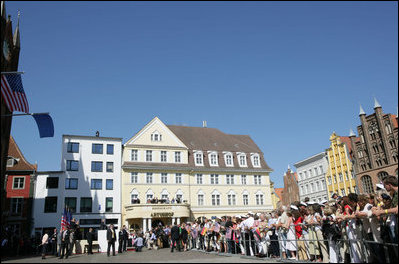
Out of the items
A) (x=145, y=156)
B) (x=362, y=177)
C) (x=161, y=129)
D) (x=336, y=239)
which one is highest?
(x=161, y=129)

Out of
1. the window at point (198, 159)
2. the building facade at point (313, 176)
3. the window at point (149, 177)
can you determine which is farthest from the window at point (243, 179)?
the building facade at point (313, 176)

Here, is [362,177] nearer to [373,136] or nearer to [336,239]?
[373,136]

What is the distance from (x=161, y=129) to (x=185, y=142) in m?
4.90

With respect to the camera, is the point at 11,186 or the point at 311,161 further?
the point at 311,161

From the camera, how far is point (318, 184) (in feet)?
193

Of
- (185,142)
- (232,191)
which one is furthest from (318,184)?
(185,142)

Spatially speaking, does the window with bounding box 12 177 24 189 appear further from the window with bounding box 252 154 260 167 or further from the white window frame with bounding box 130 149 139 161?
the window with bounding box 252 154 260 167

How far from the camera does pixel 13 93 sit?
671 inches

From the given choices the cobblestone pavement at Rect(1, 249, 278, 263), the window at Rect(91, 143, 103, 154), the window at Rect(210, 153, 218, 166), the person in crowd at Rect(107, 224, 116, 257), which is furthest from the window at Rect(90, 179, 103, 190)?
the cobblestone pavement at Rect(1, 249, 278, 263)

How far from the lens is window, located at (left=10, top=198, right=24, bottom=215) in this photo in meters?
39.2

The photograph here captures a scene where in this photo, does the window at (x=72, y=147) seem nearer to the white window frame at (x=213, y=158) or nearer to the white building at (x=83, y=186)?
the white building at (x=83, y=186)

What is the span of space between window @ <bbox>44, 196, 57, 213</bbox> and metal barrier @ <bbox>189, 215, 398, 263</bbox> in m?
29.8

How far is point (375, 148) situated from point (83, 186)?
4005 centimetres

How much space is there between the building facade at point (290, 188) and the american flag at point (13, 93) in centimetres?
5708
